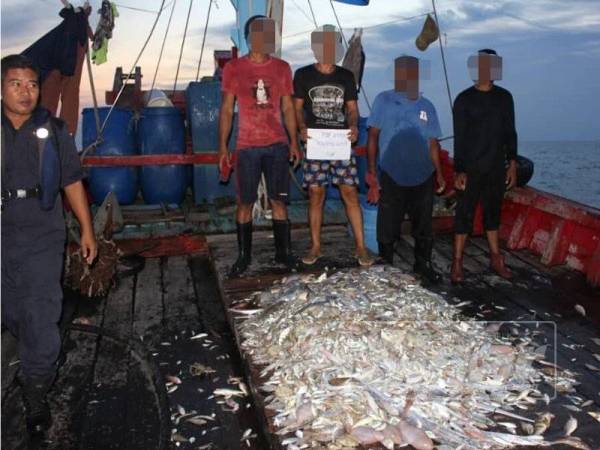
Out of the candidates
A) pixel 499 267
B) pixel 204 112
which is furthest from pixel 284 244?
pixel 204 112

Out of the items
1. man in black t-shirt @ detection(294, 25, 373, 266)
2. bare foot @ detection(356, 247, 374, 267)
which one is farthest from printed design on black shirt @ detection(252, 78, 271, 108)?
bare foot @ detection(356, 247, 374, 267)

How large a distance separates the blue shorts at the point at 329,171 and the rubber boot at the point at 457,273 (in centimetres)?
159

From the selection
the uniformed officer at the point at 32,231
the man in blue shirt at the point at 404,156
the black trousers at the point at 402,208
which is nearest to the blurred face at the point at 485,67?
the man in blue shirt at the point at 404,156

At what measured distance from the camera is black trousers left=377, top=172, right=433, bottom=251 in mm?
6477

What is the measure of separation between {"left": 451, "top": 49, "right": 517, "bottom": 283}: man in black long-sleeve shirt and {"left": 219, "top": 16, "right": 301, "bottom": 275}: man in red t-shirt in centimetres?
193

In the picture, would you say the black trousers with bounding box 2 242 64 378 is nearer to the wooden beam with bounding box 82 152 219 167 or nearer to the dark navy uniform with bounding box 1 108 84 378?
the dark navy uniform with bounding box 1 108 84 378

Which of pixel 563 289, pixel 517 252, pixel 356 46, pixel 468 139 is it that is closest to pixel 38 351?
pixel 468 139

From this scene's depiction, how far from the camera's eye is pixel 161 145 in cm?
876

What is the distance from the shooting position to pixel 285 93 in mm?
6031

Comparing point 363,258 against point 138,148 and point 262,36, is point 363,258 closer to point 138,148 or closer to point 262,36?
point 262,36

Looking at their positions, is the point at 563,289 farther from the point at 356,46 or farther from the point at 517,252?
the point at 356,46

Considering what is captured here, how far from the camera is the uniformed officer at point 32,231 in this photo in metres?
3.88

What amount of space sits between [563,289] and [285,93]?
3.85 metres

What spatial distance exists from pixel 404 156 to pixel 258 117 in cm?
169
